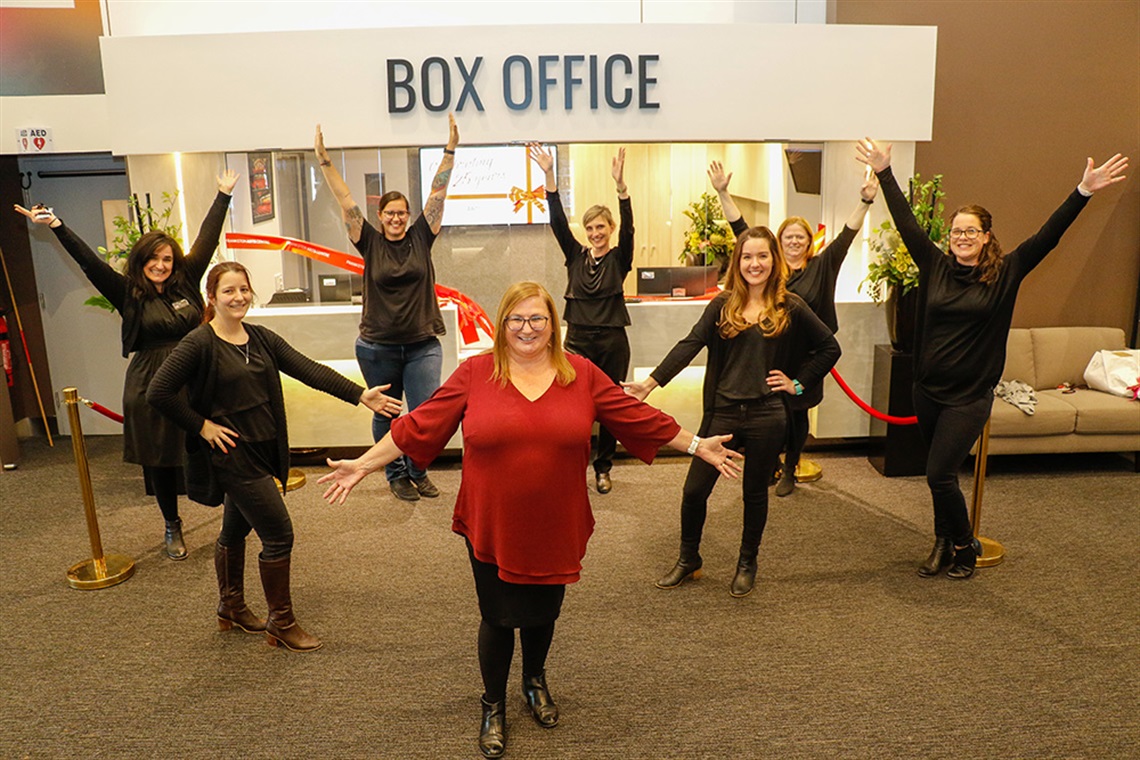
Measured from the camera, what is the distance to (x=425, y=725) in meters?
3.62

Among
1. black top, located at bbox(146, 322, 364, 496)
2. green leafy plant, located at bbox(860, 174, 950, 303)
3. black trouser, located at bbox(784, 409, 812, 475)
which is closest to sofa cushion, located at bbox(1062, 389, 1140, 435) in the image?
green leafy plant, located at bbox(860, 174, 950, 303)

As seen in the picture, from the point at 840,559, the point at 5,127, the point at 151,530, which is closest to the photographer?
the point at 840,559

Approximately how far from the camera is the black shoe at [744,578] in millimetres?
4648

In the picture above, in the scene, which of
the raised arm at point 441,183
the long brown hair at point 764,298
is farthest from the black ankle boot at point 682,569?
the raised arm at point 441,183

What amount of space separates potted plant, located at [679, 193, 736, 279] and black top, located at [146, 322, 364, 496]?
3958 mm

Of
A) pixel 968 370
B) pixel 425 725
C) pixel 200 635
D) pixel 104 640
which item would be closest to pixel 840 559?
pixel 968 370

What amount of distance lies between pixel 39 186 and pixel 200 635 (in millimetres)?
4772

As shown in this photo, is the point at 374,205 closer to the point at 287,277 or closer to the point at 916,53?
the point at 287,277

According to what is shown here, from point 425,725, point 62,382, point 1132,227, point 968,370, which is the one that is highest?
point 1132,227

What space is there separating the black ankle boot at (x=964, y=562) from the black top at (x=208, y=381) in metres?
2.95

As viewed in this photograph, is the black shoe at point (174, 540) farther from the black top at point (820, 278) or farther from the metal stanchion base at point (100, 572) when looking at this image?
the black top at point (820, 278)

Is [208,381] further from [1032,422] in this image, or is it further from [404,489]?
[1032,422]

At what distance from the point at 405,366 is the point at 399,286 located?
1.64ft

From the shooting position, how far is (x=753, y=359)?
4344 millimetres
